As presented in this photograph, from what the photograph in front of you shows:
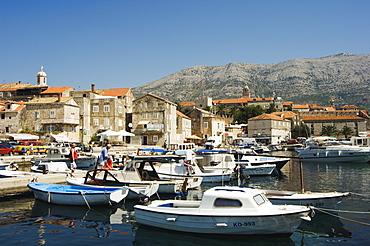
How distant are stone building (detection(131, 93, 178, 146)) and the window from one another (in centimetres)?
4705

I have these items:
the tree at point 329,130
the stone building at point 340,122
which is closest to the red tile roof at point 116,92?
the tree at point 329,130

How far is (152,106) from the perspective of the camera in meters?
59.6

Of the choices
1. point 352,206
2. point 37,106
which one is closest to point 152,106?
point 37,106

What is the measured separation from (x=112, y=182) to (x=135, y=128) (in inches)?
1692

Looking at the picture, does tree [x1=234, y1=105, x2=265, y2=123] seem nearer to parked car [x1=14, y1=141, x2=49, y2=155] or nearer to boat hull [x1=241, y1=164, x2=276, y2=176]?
parked car [x1=14, y1=141, x2=49, y2=155]

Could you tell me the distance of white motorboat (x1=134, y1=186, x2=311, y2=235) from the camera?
1092cm

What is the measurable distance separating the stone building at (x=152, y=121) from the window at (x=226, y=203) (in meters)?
47.1

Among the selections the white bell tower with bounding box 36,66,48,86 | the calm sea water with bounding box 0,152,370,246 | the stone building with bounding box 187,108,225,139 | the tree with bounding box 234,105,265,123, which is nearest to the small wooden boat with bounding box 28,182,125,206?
the calm sea water with bounding box 0,152,370,246

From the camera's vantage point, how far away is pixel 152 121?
59.3 metres

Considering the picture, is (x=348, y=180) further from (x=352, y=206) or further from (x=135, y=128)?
(x=135, y=128)

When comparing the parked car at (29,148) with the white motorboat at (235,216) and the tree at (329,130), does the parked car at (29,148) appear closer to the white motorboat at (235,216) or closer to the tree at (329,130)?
the white motorboat at (235,216)

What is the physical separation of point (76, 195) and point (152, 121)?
143 ft

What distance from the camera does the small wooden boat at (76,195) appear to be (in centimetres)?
1597

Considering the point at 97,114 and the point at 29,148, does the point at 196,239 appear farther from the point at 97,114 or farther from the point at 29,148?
the point at 97,114
